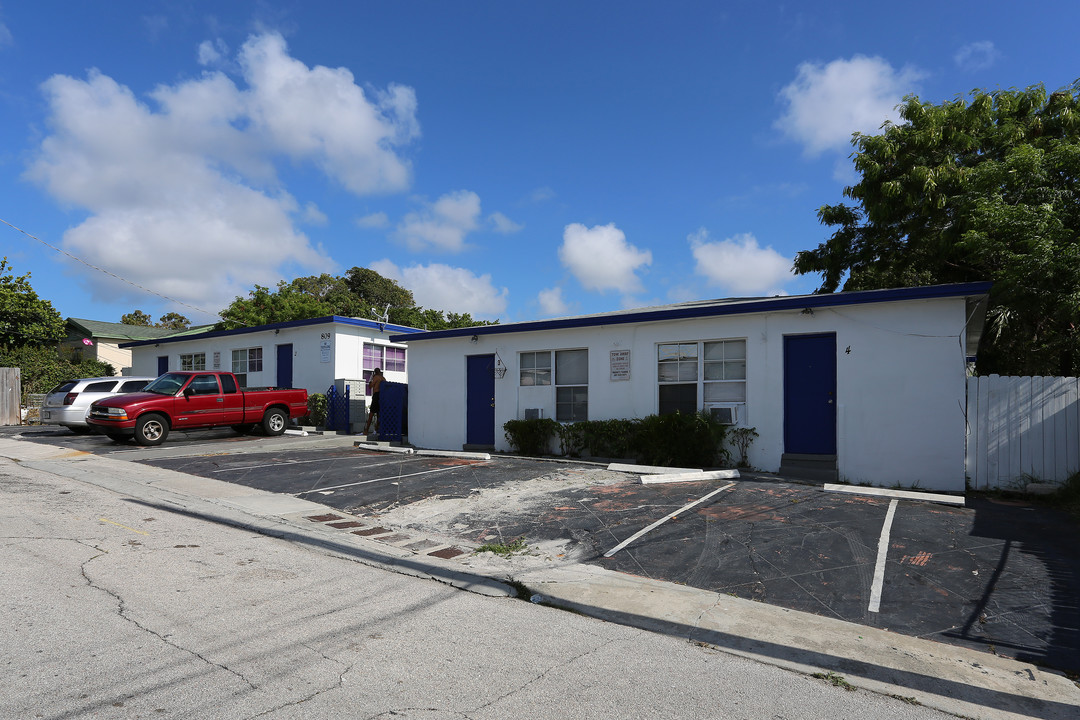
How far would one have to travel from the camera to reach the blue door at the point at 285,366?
72.8 feet

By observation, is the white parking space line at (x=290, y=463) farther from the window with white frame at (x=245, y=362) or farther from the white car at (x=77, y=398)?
the window with white frame at (x=245, y=362)

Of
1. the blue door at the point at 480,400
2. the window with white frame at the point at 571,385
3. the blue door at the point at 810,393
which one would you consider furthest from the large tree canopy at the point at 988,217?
the blue door at the point at 480,400

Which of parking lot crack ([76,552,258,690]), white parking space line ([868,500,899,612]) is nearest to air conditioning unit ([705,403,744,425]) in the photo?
white parking space line ([868,500,899,612])

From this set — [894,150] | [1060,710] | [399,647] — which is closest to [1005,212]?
[894,150]

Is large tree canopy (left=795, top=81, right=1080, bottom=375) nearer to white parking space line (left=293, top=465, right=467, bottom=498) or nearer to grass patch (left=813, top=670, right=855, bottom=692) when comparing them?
grass patch (left=813, top=670, right=855, bottom=692)

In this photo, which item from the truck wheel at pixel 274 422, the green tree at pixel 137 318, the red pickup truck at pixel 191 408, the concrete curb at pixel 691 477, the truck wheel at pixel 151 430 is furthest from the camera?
the green tree at pixel 137 318

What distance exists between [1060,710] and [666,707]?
2.34 m

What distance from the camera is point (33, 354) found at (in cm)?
2844

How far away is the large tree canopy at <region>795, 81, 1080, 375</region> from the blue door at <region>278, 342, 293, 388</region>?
57.4 feet

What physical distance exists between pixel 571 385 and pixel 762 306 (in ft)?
14.7

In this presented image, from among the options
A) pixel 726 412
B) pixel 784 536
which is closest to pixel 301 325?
pixel 726 412

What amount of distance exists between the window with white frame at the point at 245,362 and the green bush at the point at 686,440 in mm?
16897

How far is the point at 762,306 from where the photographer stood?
36.8 feet

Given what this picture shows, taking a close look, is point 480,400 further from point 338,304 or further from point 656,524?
point 338,304
